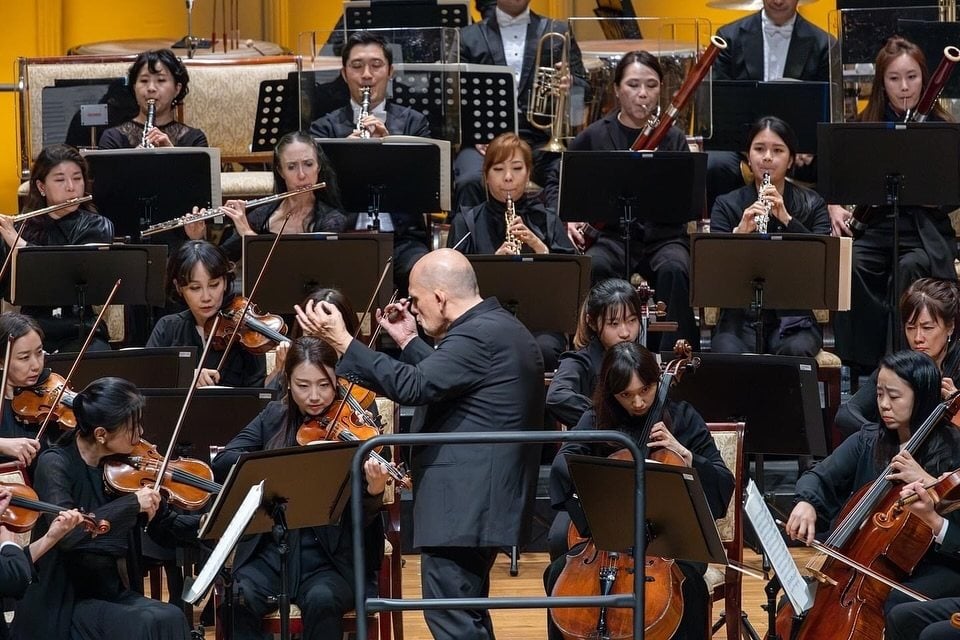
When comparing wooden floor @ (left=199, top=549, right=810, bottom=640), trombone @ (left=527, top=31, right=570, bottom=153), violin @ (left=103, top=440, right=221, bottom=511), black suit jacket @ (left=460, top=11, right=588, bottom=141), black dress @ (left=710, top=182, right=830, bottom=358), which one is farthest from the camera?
black suit jacket @ (left=460, top=11, right=588, bottom=141)

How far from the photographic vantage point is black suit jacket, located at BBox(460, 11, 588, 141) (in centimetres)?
683

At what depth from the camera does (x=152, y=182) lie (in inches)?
227

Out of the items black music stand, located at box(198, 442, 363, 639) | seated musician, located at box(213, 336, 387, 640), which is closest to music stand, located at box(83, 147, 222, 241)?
seated musician, located at box(213, 336, 387, 640)

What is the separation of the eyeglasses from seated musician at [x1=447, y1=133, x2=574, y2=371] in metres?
0.82

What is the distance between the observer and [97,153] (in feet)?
18.9

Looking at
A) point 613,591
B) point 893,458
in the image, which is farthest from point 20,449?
point 893,458

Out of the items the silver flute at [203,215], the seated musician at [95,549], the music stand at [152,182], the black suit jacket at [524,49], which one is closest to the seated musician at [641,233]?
the black suit jacket at [524,49]

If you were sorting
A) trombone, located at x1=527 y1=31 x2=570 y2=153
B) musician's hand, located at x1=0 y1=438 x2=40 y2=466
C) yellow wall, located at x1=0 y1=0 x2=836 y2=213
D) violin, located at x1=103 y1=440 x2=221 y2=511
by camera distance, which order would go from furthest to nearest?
yellow wall, located at x1=0 y1=0 x2=836 y2=213 → trombone, located at x1=527 y1=31 x2=570 y2=153 → musician's hand, located at x1=0 y1=438 x2=40 y2=466 → violin, located at x1=103 y1=440 x2=221 y2=511

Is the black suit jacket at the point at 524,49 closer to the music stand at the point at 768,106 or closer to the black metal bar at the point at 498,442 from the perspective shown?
the music stand at the point at 768,106

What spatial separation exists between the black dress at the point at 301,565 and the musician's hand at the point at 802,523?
1049 mm

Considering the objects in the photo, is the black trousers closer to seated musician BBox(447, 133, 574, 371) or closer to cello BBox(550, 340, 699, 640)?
cello BBox(550, 340, 699, 640)

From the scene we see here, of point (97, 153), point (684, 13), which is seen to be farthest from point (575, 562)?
point (684, 13)

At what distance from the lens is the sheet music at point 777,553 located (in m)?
3.09

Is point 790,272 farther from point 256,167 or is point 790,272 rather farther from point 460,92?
point 256,167
